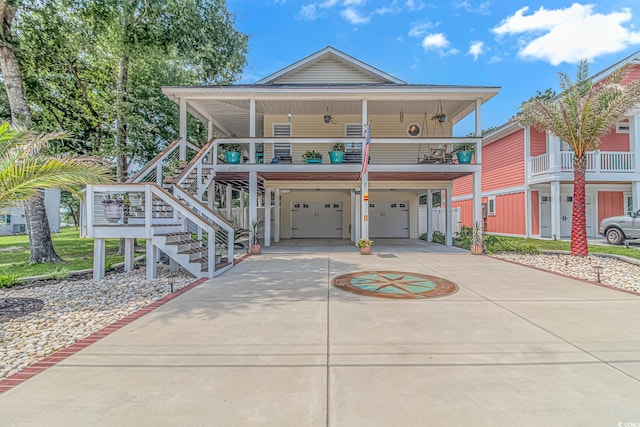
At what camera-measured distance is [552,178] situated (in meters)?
13.6

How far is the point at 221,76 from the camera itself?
15.6 m

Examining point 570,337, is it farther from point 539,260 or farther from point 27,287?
point 27,287

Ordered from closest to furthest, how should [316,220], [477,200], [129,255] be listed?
[129,255] < [477,200] < [316,220]

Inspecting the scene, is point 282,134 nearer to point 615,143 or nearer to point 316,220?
point 316,220

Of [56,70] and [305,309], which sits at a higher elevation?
[56,70]

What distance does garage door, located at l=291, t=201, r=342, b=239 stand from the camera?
1702cm

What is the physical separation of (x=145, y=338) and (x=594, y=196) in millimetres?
19595

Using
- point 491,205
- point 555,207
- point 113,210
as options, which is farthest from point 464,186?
point 113,210

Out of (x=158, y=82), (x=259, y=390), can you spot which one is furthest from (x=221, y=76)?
(x=259, y=390)

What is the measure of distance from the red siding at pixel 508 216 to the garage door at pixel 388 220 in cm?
555

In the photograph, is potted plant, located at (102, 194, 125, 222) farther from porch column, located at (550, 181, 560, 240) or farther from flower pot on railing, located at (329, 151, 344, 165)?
porch column, located at (550, 181, 560, 240)

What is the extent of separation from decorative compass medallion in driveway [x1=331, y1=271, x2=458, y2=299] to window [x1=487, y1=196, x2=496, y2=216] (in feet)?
46.9

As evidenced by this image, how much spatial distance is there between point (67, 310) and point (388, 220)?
46.3ft

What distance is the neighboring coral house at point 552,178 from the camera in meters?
13.9
